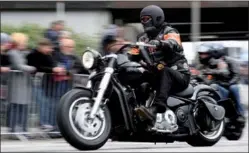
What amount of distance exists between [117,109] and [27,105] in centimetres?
386

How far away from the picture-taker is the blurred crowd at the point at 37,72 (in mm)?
10453

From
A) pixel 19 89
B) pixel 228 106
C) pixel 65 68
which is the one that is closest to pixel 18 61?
pixel 19 89

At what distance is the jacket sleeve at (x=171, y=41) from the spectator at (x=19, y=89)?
12.3 feet

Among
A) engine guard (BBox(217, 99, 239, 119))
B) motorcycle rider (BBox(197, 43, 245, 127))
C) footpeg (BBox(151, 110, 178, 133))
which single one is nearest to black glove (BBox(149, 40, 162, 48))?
footpeg (BBox(151, 110, 178, 133))

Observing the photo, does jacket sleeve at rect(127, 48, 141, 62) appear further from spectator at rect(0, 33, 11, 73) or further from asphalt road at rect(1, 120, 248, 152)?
spectator at rect(0, 33, 11, 73)

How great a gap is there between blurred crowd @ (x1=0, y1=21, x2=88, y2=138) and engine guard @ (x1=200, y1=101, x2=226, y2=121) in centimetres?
331

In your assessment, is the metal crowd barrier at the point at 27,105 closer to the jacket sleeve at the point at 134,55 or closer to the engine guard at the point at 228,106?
the engine guard at the point at 228,106

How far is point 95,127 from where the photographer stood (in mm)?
6727

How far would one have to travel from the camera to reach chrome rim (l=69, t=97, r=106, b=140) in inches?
261

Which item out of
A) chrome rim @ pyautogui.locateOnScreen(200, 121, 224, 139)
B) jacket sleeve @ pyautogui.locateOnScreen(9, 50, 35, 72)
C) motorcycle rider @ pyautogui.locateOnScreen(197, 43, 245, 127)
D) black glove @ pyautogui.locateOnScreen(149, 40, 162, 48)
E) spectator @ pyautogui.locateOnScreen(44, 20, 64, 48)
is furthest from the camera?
spectator @ pyautogui.locateOnScreen(44, 20, 64, 48)

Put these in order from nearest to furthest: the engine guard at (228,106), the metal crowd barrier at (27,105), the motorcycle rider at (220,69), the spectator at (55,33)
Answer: the engine guard at (228,106), the metal crowd barrier at (27,105), the motorcycle rider at (220,69), the spectator at (55,33)

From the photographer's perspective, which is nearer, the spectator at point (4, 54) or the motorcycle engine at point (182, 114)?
the motorcycle engine at point (182, 114)

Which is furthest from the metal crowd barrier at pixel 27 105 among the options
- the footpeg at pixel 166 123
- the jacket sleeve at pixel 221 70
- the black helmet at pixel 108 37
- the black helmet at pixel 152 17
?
the black helmet at pixel 152 17

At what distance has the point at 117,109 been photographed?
701 cm
